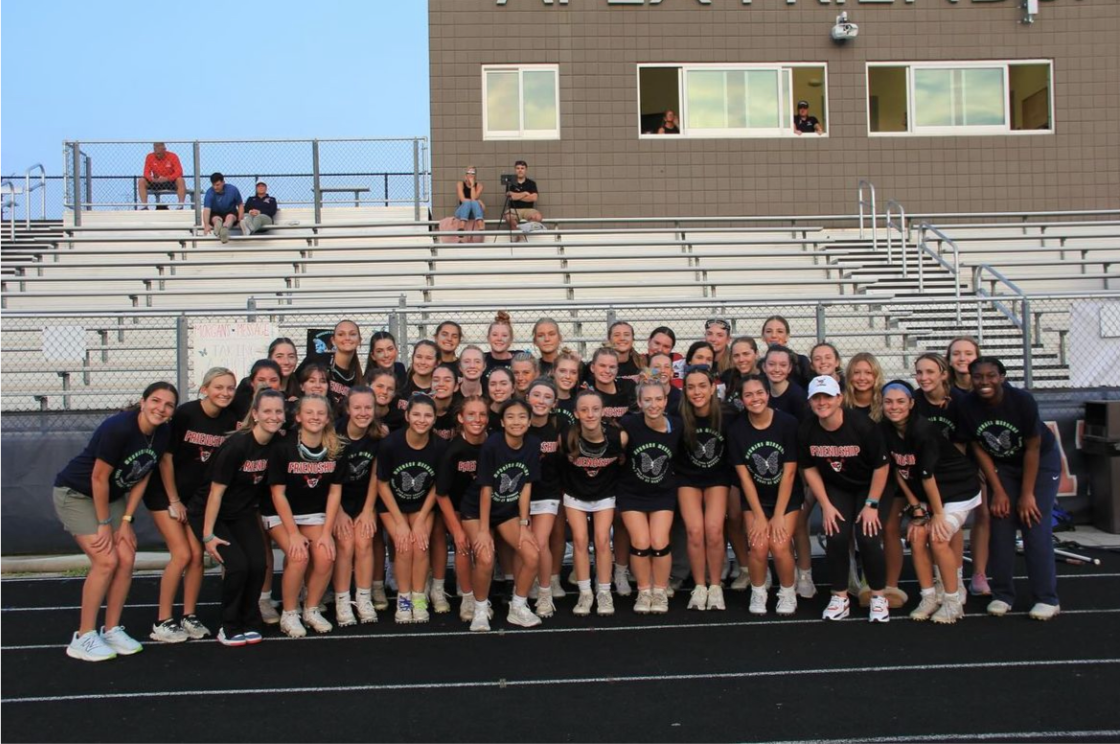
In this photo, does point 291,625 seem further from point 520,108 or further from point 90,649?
point 520,108

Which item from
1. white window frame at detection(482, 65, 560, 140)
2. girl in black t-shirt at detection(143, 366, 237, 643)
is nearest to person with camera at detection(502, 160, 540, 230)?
white window frame at detection(482, 65, 560, 140)

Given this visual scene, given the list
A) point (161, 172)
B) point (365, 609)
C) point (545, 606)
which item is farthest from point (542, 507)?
point (161, 172)

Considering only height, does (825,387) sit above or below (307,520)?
above


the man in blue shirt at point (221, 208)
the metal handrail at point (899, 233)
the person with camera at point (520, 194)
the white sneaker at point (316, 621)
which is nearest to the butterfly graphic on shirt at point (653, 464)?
the white sneaker at point (316, 621)

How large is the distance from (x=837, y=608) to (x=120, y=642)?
4521 mm

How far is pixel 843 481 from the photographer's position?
6988mm

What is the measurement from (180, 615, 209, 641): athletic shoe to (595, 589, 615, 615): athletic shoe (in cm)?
258

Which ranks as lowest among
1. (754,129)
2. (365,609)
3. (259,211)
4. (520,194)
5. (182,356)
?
(365,609)

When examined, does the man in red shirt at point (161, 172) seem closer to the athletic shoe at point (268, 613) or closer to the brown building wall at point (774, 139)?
the brown building wall at point (774, 139)

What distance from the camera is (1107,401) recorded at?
982 centimetres

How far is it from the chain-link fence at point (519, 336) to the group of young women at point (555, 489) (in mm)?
2505

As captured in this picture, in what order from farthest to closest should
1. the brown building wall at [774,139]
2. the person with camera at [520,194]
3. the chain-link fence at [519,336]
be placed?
the brown building wall at [774,139] → the person with camera at [520,194] → the chain-link fence at [519,336]

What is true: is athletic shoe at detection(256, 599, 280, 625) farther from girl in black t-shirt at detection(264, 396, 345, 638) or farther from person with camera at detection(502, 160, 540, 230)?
person with camera at detection(502, 160, 540, 230)

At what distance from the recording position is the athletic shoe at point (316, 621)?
6934mm
